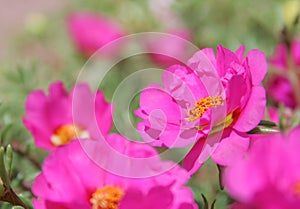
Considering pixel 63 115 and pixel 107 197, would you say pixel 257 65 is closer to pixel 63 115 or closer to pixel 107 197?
pixel 107 197

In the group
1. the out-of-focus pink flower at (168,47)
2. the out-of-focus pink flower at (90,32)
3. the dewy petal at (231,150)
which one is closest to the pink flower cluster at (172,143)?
the dewy petal at (231,150)

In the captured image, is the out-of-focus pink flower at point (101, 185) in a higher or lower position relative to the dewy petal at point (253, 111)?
lower

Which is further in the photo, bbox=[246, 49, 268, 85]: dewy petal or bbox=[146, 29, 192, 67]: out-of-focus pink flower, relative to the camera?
bbox=[146, 29, 192, 67]: out-of-focus pink flower

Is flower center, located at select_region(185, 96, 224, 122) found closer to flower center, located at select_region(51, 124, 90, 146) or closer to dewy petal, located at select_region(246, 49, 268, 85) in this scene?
dewy petal, located at select_region(246, 49, 268, 85)

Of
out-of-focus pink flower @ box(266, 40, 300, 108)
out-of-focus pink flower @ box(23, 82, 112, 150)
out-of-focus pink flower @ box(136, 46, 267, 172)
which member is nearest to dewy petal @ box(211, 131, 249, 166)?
out-of-focus pink flower @ box(136, 46, 267, 172)

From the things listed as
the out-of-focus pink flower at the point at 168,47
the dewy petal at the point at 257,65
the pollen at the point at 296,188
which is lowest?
the out-of-focus pink flower at the point at 168,47

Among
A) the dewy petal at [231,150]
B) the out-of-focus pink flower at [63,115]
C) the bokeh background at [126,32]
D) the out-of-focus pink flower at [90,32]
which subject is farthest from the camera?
the out-of-focus pink flower at [90,32]

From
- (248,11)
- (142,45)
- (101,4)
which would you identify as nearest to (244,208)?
(248,11)

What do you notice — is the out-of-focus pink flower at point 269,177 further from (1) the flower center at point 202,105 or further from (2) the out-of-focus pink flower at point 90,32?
(2) the out-of-focus pink flower at point 90,32
